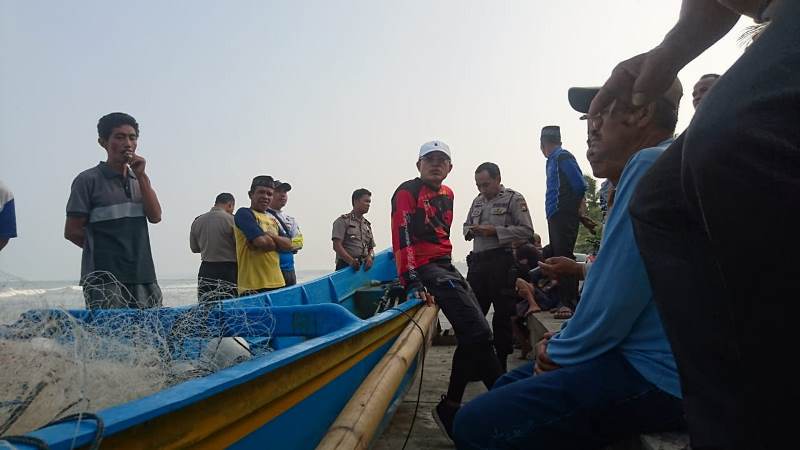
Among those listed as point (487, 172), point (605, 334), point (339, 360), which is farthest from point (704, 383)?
point (487, 172)

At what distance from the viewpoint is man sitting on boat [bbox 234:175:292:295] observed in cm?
486

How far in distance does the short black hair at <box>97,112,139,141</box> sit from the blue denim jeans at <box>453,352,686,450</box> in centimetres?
313

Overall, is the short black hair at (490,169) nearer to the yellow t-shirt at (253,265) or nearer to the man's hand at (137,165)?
the yellow t-shirt at (253,265)

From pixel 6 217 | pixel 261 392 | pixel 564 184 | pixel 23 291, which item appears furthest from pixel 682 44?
pixel 6 217

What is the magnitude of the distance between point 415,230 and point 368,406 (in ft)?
6.98

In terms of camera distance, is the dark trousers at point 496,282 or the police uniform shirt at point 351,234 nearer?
the dark trousers at point 496,282

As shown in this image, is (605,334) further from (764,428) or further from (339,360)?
(339,360)

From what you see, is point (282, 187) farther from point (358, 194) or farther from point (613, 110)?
point (613, 110)

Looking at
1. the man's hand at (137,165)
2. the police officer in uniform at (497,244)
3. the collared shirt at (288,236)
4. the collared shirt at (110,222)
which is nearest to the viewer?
the collared shirt at (110,222)

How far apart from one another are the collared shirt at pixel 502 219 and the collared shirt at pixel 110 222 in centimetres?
287

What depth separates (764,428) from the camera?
691 mm

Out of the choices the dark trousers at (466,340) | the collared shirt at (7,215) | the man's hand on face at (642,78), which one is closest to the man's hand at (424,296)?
the dark trousers at (466,340)

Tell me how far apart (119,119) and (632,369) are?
3.38m

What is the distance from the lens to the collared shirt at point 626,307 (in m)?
1.26
